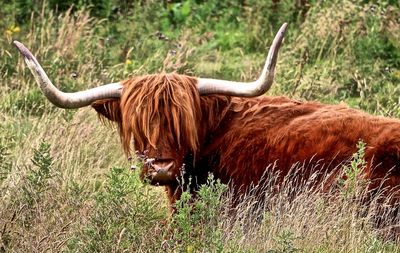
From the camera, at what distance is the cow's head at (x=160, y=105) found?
716cm

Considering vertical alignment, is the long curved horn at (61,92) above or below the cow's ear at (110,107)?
above

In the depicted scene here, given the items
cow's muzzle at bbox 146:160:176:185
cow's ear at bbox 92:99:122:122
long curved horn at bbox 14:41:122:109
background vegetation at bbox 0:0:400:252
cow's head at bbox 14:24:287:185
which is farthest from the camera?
cow's ear at bbox 92:99:122:122

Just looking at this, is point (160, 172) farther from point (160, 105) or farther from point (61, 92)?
point (61, 92)

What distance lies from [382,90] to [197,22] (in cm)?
294

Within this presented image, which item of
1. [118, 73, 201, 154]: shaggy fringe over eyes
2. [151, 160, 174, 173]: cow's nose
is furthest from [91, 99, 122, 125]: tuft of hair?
[151, 160, 174, 173]: cow's nose

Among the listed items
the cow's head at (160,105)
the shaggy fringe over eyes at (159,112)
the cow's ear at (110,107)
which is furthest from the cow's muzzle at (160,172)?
the cow's ear at (110,107)

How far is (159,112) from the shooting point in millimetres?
7254

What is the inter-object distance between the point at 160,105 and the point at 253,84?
562 mm

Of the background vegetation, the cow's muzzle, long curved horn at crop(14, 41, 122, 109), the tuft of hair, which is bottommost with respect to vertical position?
the background vegetation

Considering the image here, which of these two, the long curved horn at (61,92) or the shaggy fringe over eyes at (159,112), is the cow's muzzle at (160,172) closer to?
the shaggy fringe over eyes at (159,112)

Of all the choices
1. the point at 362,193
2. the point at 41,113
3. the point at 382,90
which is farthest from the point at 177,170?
the point at 382,90

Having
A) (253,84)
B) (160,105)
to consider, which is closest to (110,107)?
(160,105)

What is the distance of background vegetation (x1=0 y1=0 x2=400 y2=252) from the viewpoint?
643cm

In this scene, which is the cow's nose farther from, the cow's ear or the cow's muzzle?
the cow's ear
